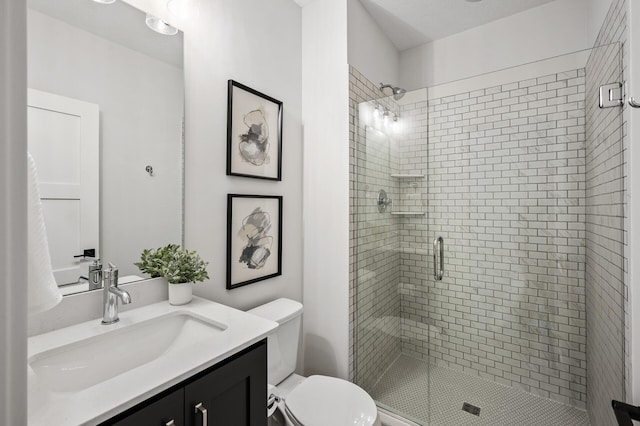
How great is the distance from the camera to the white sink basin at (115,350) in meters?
0.90

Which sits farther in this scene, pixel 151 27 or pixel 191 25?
pixel 191 25

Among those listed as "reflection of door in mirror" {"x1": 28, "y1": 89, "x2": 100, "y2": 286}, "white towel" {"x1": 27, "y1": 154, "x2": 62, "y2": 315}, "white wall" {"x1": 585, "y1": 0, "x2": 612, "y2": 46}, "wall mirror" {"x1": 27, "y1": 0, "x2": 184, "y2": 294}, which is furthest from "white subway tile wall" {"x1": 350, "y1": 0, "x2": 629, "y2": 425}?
"white towel" {"x1": 27, "y1": 154, "x2": 62, "y2": 315}

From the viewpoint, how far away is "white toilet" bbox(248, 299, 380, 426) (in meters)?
1.37

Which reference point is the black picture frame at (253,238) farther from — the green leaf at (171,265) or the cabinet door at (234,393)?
the cabinet door at (234,393)

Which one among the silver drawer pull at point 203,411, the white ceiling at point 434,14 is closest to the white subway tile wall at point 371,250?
the white ceiling at point 434,14

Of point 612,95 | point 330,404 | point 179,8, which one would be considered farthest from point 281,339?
point 612,95

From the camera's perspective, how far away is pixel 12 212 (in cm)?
31

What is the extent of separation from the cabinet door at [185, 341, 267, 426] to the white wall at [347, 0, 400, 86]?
1.85 m

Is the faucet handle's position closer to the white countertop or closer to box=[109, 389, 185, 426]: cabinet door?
the white countertop

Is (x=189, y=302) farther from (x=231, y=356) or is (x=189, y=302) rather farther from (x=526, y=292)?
(x=526, y=292)

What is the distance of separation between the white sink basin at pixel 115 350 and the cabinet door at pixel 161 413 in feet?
0.64

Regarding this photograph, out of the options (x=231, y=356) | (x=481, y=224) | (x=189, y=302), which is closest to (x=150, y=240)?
(x=189, y=302)

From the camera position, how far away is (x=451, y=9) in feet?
7.20

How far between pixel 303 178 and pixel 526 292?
1.66 m
